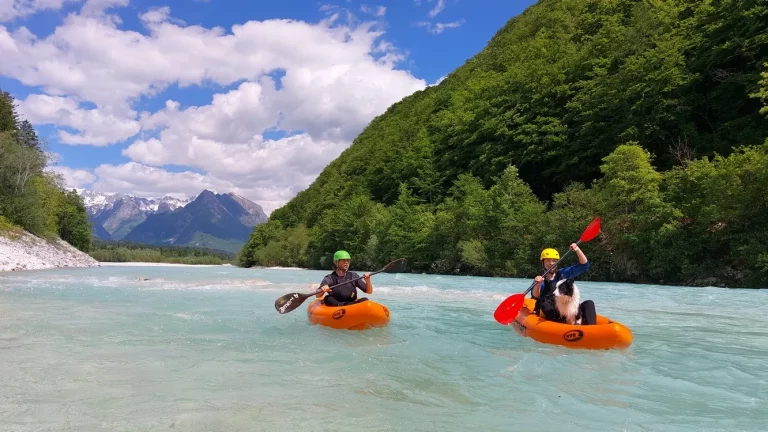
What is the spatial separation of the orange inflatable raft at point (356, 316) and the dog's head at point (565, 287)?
2.98 m

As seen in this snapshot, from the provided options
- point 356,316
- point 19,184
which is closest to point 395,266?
point 356,316

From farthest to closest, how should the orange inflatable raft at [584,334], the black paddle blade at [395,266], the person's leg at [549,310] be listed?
the black paddle blade at [395,266], the person's leg at [549,310], the orange inflatable raft at [584,334]

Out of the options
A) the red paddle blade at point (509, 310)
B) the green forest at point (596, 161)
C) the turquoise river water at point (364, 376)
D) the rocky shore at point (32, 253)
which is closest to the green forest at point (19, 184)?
the rocky shore at point (32, 253)

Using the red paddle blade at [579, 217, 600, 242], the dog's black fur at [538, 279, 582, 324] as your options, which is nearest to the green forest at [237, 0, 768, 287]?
the red paddle blade at [579, 217, 600, 242]

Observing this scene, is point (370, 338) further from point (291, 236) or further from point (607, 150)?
point (291, 236)

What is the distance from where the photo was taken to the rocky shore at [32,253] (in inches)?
1219

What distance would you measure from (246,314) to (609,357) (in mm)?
7806

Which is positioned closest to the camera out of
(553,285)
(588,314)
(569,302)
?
(588,314)

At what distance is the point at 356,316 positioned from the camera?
854 centimetres

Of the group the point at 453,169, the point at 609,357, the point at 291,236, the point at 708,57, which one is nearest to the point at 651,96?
the point at 708,57

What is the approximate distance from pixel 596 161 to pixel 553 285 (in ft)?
97.8

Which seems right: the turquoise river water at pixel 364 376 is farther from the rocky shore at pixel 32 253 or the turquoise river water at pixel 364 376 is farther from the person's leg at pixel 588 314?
the rocky shore at pixel 32 253

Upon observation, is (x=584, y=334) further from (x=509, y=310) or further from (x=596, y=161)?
(x=596, y=161)

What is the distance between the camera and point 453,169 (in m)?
48.1
